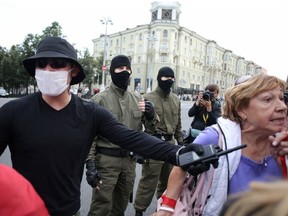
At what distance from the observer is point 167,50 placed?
71062 mm

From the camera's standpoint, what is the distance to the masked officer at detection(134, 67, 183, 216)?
4383mm

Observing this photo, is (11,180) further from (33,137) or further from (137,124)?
(137,124)

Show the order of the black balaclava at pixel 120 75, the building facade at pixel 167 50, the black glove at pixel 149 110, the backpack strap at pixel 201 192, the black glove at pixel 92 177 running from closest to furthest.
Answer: the backpack strap at pixel 201 192 → the black glove at pixel 92 177 → the black glove at pixel 149 110 → the black balaclava at pixel 120 75 → the building facade at pixel 167 50

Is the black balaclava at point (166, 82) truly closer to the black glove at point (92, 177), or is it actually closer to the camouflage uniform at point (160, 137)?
the camouflage uniform at point (160, 137)

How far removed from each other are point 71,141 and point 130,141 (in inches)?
15.9

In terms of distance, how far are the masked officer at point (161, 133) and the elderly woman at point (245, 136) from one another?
7.51 feet

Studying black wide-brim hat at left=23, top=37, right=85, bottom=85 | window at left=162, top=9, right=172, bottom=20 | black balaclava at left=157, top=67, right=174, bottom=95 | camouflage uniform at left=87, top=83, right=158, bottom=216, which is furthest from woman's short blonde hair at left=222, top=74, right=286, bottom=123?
window at left=162, top=9, right=172, bottom=20

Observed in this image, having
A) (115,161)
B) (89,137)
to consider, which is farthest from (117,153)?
(89,137)

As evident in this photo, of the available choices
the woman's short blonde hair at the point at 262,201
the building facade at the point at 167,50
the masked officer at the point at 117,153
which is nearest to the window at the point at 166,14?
the building facade at the point at 167,50

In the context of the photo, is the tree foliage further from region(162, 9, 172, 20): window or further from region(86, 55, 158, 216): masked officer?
region(86, 55, 158, 216): masked officer

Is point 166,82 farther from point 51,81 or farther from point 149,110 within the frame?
point 51,81

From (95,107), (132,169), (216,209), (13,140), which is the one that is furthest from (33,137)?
(132,169)

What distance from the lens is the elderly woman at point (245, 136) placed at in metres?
2.00

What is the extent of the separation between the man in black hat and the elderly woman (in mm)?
285
